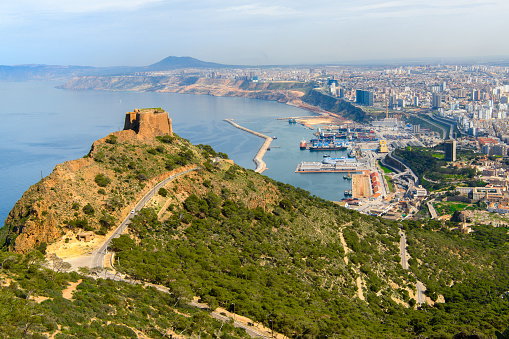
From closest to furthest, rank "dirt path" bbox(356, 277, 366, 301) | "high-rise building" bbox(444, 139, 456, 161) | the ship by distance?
"dirt path" bbox(356, 277, 366, 301)
"high-rise building" bbox(444, 139, 456, 161)
the ship

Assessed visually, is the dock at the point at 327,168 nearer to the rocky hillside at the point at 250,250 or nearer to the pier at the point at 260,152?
the pier at the point at 260,152

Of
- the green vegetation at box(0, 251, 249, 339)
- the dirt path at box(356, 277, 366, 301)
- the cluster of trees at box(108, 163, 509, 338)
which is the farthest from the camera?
the dirt path at box(356, 277, 366, 301)

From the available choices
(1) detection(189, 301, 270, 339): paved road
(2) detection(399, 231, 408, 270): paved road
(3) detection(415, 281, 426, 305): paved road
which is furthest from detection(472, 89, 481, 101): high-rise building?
(1) detection(189, 301, 270, 339): paved road

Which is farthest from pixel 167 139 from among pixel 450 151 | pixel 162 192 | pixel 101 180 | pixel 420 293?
pixel 450 151

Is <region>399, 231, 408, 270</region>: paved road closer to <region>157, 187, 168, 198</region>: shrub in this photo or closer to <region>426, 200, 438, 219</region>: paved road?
<region>157, 187, 168, 198</region>: shrub

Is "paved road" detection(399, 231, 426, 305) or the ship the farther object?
the ship

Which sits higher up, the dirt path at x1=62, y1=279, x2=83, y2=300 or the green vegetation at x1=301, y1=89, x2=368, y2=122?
A: the dirt path at x1=62, y1=279, x2=83, y2=300

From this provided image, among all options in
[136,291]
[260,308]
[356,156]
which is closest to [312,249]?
[260,308]
